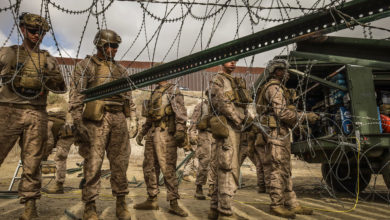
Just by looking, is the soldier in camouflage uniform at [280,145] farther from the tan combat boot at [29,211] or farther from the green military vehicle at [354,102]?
the tan combat boot at [29,211]

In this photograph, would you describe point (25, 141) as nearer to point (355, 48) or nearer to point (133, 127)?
point (133, 127)

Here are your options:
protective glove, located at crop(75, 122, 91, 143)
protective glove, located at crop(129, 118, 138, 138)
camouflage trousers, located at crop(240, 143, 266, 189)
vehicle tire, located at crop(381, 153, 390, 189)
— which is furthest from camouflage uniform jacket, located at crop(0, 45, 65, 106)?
vehicle tire, located at crop(381, 153, 390, 189)

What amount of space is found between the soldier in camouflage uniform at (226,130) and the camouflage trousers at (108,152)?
1224 mm

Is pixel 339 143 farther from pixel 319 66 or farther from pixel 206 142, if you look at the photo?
pixel 206 142

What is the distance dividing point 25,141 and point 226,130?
251 cm

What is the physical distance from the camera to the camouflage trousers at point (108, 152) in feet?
11.8

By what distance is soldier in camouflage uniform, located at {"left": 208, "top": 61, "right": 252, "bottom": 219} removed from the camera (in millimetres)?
3631

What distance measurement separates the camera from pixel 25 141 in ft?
11.8

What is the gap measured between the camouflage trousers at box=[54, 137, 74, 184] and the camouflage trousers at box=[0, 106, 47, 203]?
3.06 metres

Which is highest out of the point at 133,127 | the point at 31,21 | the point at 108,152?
the point at 31,21

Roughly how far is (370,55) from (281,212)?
3123mm

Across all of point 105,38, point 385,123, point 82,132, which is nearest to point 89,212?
point 82,132

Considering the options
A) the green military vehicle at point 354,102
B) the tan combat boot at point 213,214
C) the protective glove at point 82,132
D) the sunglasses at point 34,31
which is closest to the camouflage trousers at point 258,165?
the green military vehicle at point 354,102

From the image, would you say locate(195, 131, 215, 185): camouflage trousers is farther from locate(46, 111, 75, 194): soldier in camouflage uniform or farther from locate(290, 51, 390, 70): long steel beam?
locate(290, 51, 390, 70): long steel beam
